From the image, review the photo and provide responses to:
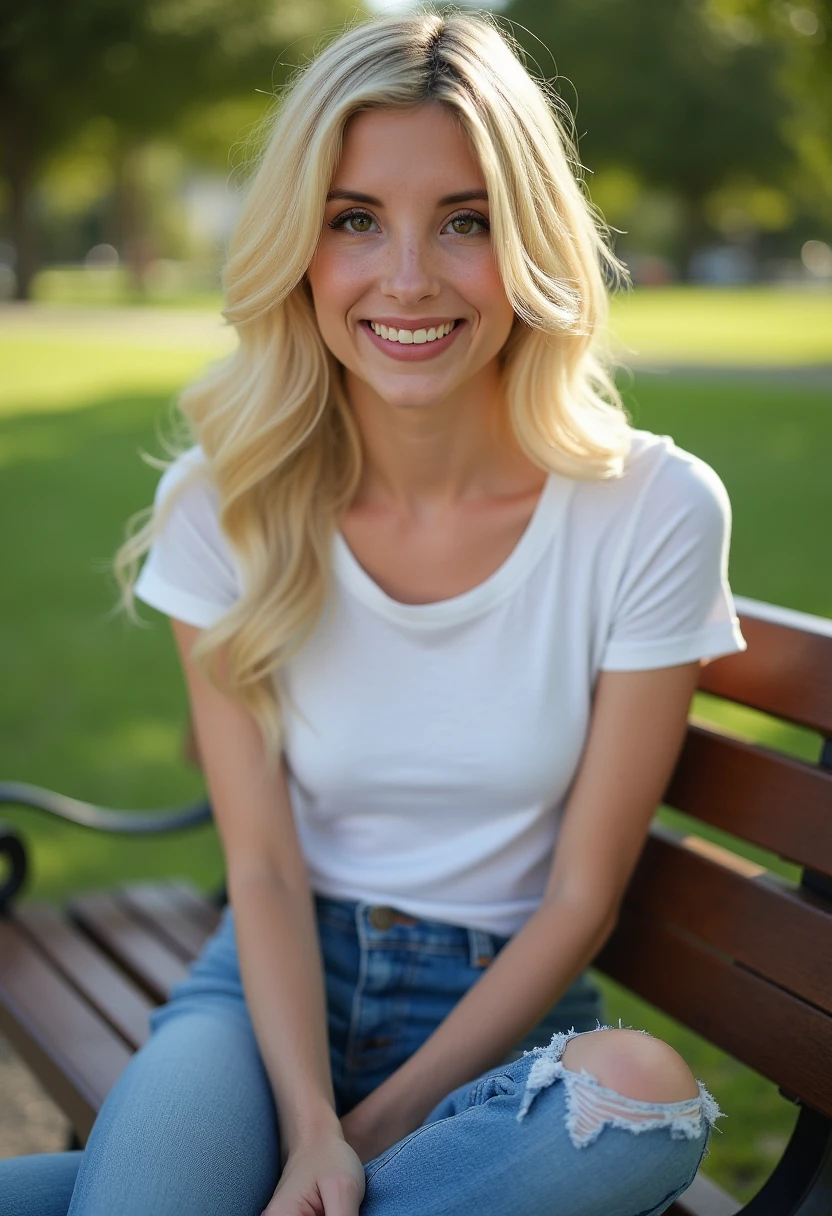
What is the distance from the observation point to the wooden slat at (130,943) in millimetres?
3010

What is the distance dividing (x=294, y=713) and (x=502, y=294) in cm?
82

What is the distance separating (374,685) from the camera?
2.47 metres

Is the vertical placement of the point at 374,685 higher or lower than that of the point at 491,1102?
higher

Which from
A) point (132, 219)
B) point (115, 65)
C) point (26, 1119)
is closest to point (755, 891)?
point (26, 1119)

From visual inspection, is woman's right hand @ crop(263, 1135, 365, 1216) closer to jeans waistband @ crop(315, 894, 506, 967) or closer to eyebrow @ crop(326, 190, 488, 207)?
jeans waistband @ crop(315, 894, 506, 967)

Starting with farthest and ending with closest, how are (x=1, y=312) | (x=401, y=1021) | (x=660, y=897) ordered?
(x=1, y=312)
(x=660, y=897)
(x=401, y=1021)

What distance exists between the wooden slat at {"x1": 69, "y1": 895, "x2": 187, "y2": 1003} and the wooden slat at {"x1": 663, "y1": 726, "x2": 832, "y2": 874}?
114 cm

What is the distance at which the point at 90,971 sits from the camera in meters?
3.03

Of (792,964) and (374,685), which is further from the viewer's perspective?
(374,685)

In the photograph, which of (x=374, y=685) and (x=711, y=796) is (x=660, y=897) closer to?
(x=711, y=796)

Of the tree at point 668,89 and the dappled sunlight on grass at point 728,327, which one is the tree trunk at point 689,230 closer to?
the tree at point 668,89

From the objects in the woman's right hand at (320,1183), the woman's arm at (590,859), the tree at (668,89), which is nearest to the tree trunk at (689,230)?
the tree at (668,89)

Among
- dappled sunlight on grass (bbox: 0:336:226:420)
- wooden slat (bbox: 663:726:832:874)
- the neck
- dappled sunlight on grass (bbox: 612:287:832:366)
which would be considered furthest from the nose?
dappled sunlight on grass (bbox: 0:336:226:420)

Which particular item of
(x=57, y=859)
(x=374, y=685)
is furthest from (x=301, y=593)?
(x=57, y=859)
